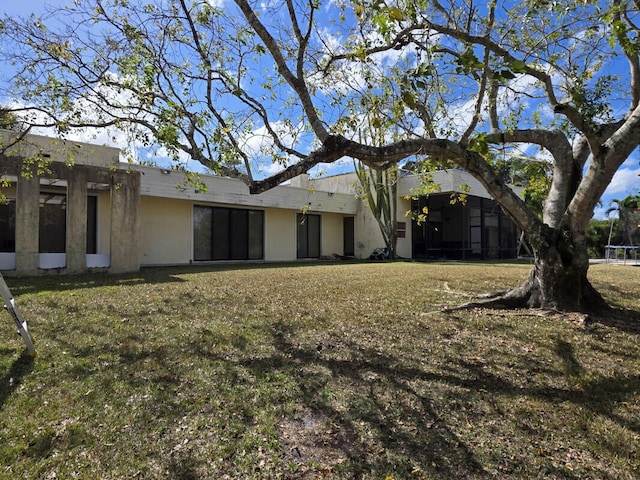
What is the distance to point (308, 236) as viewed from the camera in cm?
2047

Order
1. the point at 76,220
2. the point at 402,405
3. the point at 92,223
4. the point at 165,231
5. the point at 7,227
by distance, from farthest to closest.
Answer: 1. the point at 165,231
2. the point at 92,223
3. the point at 7,227
4. the point at 76,220
5. the point at 402,405

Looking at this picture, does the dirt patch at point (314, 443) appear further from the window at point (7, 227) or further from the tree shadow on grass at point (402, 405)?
the window at point (7, 227)

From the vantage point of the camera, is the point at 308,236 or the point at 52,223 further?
the point at 308,236

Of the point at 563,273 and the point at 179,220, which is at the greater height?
the point at 179,220

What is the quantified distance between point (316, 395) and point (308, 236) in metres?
17.2

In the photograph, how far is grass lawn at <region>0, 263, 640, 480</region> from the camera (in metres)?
2.42

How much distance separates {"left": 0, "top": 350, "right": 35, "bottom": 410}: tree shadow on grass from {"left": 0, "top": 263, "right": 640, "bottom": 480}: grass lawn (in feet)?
0.07

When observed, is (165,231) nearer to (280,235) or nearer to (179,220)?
(179,220)

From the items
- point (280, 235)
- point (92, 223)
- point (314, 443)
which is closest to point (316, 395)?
point (314, 443)

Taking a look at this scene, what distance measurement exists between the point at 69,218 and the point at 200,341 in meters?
8.14

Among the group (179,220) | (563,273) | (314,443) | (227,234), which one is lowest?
(314,443)

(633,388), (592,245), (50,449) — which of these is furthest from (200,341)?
(592,245)

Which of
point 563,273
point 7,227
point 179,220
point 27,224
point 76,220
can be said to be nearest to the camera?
point 563,273

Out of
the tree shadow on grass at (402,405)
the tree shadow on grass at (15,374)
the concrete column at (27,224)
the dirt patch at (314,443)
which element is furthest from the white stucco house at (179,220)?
the dirt patch at (314,443)
